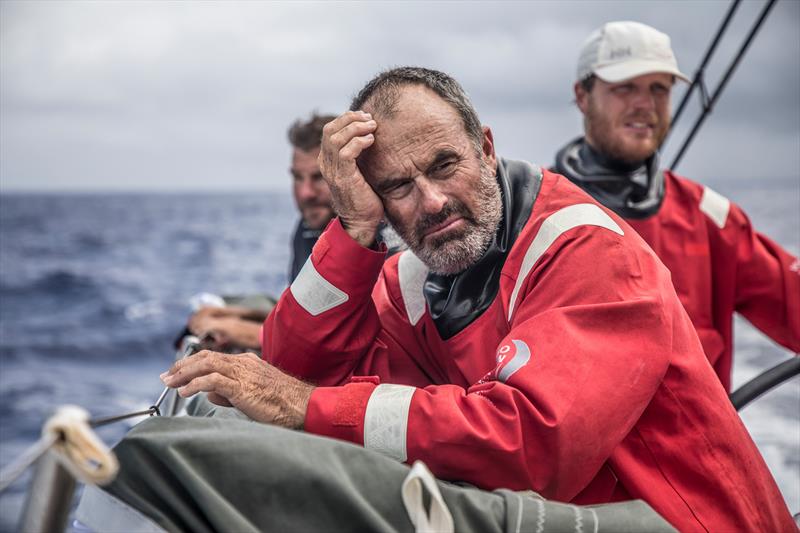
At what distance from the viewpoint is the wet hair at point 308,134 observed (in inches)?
173

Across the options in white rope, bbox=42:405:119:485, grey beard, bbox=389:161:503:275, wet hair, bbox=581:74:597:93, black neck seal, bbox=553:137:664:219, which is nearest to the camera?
white rope, bbox=42:405:119:485

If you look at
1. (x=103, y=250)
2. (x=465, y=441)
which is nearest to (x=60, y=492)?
(x=465, y=441)

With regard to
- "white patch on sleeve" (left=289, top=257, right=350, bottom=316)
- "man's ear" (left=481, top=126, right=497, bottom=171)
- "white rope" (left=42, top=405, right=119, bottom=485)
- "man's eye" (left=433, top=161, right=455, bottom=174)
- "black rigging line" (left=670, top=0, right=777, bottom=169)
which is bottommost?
"white patch on sleeve" (left=289, top=257, right=350, bottom=316)

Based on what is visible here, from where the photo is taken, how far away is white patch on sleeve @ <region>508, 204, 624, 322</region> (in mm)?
1879

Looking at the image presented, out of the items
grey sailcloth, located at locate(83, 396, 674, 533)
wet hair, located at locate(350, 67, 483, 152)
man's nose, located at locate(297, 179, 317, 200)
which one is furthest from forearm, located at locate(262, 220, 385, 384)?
man's nose, located at locate(297, 179, 317, 200)

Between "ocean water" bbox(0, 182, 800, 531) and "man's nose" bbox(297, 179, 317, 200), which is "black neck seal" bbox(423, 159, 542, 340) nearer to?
"ocean water" bbox(0, 182, 800, 531)

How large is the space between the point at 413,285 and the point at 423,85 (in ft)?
1.92

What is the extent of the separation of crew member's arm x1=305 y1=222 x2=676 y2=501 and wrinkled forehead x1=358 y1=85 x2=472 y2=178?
425 millimetres

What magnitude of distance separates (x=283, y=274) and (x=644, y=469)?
53.9ft

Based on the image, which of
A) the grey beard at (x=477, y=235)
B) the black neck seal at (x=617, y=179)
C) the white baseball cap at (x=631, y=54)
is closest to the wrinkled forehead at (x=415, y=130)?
the grey beard at (x=477, y=235)

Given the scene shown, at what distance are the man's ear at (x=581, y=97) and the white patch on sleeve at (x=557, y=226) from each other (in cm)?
207

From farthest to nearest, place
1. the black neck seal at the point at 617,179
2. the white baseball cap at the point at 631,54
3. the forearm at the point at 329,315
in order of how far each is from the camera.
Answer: the white baseball cap at the point at 631,54
the black neck seal at the point at 617,179
the forearm at the point at 329,315

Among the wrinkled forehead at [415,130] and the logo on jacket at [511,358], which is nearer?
the logo on jacket at [511,358]

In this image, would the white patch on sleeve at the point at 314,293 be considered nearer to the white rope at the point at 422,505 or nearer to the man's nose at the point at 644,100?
the white rope at the point at 422,505
